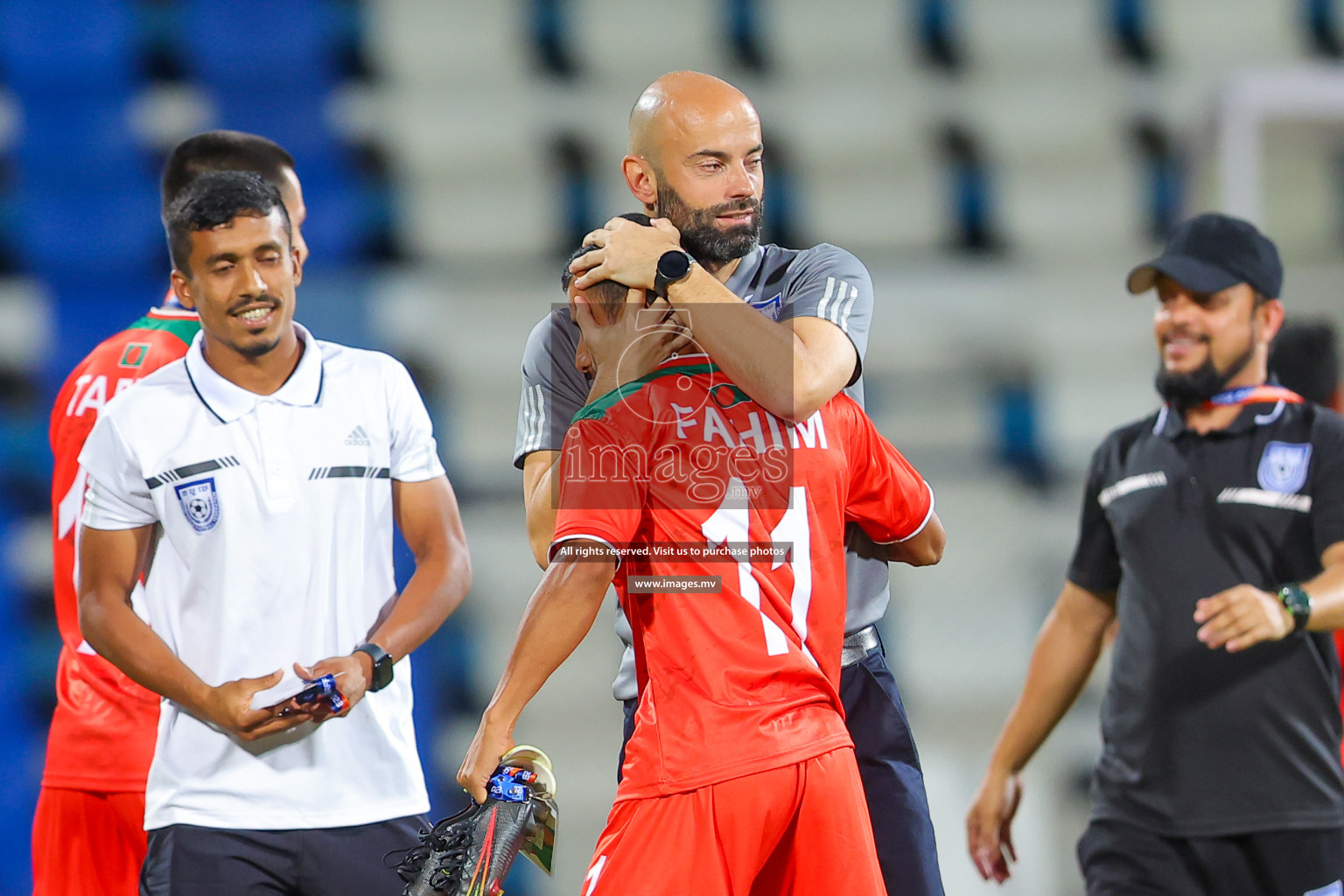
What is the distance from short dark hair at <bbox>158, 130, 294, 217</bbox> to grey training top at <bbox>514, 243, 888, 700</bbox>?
2.96ft

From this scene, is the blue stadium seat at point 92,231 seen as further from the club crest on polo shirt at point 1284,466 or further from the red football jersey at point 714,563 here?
the club crest on polo shirt at point 1284,466

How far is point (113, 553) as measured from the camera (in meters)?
2.56

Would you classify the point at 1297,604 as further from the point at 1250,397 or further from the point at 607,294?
the point at 607,294

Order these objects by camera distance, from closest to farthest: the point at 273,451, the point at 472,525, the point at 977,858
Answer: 1. the point at 273,451
2. the point at 977,858
3. the point at 472,525

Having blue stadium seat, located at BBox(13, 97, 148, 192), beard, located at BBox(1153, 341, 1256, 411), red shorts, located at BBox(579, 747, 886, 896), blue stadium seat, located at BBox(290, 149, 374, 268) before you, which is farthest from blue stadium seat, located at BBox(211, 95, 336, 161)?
red shorts, located at BBox(579, 747, 886, 896)

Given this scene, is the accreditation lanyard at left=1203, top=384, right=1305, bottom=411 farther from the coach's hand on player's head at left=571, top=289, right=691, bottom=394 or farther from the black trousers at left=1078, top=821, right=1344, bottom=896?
the coach's hand on player's head at left=571, top=289, right=691, bottom=394

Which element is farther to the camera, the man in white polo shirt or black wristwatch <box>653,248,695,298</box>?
the man in white polo shirt

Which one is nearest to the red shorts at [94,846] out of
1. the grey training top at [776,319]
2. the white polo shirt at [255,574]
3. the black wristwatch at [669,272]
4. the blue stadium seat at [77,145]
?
the white polo shirt at [255,574]

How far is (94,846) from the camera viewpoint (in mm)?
2809

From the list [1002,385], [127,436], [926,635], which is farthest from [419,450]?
[1002,385]

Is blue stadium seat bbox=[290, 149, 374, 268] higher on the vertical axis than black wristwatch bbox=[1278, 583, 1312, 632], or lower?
higher

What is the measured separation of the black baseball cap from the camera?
328cm

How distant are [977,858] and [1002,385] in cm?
298

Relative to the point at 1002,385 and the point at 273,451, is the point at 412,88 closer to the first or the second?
the point at 1002,385
